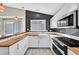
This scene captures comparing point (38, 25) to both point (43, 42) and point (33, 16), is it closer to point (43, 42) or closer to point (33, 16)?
point (33, 16)

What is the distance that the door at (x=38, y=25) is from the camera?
32.8 feet

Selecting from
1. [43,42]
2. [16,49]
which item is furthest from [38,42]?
[16,49]

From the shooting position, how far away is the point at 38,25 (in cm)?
1035

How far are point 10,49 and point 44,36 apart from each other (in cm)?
433

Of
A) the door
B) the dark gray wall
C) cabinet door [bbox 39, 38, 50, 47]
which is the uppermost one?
the dark gray wall

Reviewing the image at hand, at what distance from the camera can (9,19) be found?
10.6m

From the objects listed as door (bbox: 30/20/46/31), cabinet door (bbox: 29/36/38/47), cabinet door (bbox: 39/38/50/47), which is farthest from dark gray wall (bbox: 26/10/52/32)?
cabinet door (bbox: 39/38/50/47)

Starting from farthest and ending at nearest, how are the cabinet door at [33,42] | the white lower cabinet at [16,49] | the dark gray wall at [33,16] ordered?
the dark gray wall at [33,16], the cabinet door at [33,42], the white lower cabinet at [16,49]

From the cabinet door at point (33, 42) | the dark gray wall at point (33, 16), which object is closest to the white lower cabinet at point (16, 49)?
the cabinet door at point (33, 42)

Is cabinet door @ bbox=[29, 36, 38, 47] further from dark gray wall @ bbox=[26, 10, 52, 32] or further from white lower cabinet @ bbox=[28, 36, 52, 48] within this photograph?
dark gray wall @ bbox=[26, 10, 52, 32]

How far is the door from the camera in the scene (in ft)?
32.8

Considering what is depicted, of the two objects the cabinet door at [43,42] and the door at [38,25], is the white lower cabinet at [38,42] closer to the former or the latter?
the cabinet door at [43,42]

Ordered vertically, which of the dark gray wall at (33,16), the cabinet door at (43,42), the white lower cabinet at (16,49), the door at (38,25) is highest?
the dark gray wall at (33,16)

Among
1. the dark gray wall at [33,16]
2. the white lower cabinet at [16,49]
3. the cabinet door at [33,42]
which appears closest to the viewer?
the white lower cabinet at [16,49]
